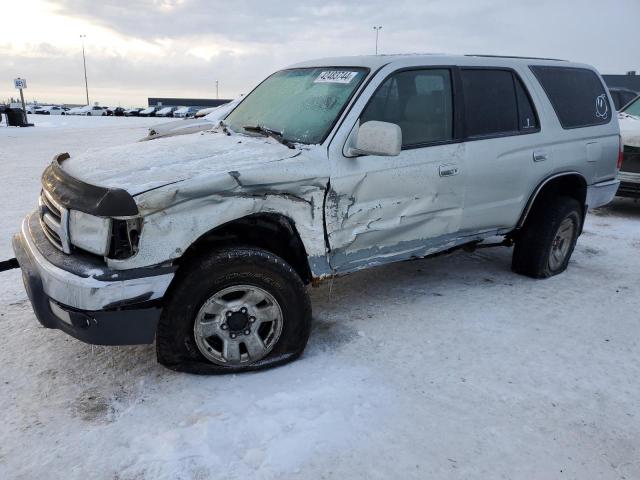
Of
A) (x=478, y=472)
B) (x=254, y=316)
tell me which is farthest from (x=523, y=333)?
(x=254, y=316)

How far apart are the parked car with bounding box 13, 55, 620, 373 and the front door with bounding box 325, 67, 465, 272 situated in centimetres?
1

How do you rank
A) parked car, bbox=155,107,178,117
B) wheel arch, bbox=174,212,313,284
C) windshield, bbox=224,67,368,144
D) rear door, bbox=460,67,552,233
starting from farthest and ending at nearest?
parked car, bbox=155,107,178,117 < rear door, bbox=460,67,552,233 < windshield, bbox=224,67,368,144 < wheel arch, bbox=174,212,313,284

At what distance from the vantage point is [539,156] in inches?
177

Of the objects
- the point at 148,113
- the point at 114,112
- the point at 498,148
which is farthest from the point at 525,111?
the point at 114,112

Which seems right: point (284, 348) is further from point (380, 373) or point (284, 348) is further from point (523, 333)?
point (523, 333)

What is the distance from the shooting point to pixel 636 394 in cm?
309

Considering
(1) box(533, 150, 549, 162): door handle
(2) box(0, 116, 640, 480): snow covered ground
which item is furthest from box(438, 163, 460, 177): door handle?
(2) box(0, 116, 640, 480): snow covered ground

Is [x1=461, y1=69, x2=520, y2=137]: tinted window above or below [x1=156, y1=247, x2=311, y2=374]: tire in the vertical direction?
above

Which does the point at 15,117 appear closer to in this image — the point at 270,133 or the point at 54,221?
the point at 270,133

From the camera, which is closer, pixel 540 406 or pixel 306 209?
pixel 540 406

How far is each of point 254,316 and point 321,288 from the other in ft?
5.44

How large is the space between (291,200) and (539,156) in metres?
2.43

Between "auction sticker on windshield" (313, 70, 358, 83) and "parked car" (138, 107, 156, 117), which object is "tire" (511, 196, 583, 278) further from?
"parked car" (138, 107, 156, 117)

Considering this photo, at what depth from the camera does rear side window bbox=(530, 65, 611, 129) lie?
4.71 m
